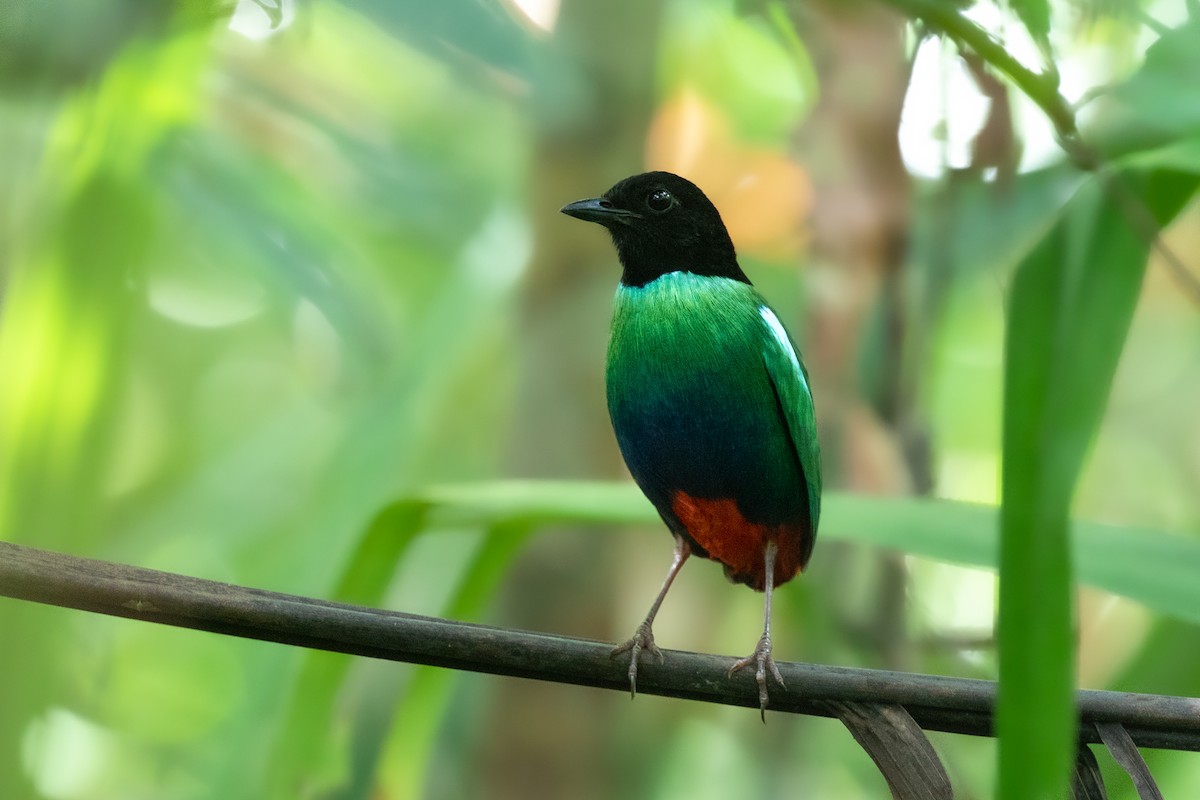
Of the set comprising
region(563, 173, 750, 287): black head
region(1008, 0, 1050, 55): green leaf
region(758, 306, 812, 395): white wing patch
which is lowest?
region(758, 306, 812, 395): white wing patch

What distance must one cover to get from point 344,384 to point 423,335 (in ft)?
5.64

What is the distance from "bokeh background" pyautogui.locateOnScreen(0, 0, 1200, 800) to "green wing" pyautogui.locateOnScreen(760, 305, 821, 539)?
9cm

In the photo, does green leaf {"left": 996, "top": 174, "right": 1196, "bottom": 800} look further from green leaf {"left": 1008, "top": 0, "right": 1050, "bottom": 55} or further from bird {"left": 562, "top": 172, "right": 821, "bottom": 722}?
bird {"left": 562, "top": 172, "right": 821, "bottom": 722}

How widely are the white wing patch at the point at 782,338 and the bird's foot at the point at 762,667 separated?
537 mm

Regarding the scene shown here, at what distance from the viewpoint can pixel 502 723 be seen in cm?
344

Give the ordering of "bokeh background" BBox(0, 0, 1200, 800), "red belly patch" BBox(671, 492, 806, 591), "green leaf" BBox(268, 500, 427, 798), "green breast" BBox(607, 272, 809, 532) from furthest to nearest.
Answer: "red belly patch" BBox(671, 492, 806, 591), "green breast" BBox(607, 272, 809, 532), "green leaf" BBox(268, 500, 427, 798), "bokeh background" BBox(0, 0, 1200, 800)

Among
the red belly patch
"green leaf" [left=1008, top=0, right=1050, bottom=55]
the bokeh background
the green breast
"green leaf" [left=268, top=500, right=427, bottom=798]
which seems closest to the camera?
"green leaf" [left=1008, top=0, right=1050, bottom=55]

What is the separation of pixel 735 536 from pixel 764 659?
1.84ft

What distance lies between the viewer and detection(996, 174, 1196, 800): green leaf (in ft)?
4.18

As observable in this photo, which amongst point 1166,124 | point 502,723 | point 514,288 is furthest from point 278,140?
point 1166,124

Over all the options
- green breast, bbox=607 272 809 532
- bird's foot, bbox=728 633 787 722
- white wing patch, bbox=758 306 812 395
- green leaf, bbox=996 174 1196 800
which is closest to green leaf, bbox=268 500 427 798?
green breast, bbox=607 272 809 532

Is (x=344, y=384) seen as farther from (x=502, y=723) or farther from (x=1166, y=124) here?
(x=1166, y=124)

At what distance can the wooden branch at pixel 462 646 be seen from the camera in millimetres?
1301

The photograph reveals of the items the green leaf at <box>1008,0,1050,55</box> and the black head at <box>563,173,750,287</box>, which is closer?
the green leaf at <box>1008,0,1050,55</box>
